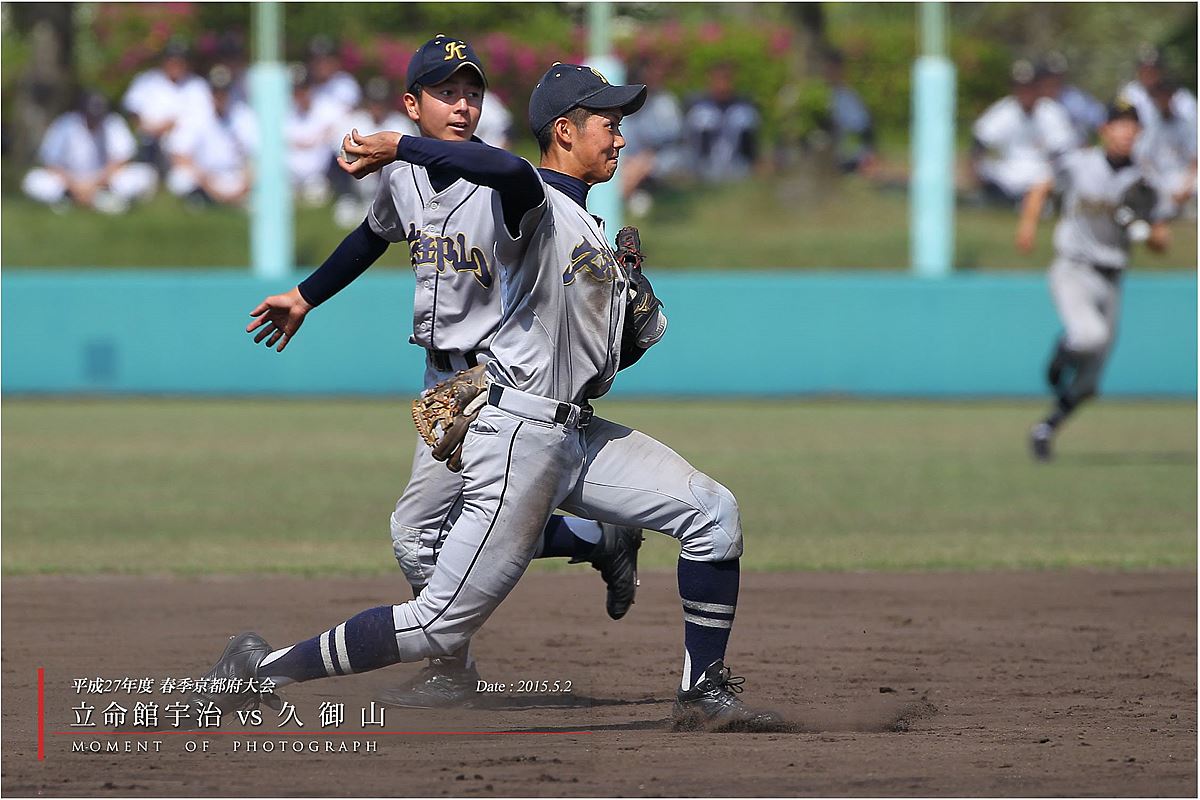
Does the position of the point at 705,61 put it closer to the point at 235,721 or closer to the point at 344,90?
the point at 344,90

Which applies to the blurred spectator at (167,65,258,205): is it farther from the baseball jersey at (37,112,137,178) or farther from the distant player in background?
the distant player in background

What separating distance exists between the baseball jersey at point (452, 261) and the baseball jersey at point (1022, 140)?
14202mm

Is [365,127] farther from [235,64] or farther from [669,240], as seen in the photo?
[669,240]

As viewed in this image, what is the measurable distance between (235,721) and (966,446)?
9.56 meters

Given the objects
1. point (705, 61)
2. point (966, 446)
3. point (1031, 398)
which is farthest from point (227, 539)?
point (705, 61)

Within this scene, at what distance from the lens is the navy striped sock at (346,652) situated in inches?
207

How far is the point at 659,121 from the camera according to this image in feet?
68.0

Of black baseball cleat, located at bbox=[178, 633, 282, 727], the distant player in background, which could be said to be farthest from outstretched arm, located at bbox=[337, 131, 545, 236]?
the distant player in background

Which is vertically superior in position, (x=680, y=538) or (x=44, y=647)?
(x=680, y=538)

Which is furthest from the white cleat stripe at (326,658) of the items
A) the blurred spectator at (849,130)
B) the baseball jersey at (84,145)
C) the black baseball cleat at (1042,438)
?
the blurred spectator at (849,130)

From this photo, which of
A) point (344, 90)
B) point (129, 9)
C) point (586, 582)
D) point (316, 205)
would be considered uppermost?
point (129, 9)

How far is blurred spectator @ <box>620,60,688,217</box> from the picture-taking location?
20172 mm

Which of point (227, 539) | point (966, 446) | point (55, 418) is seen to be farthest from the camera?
point (55, 418)

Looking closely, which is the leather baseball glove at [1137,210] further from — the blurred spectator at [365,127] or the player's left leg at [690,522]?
the player's left leg at [690,522]
